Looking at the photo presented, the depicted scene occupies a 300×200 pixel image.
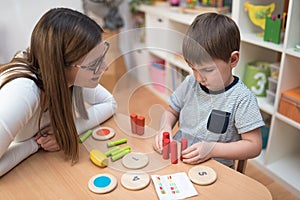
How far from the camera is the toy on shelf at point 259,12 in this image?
145cm

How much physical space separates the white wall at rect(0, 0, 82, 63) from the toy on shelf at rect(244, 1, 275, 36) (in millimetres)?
1382

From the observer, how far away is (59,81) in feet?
2.55

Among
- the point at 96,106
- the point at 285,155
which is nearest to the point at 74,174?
the point at 96,106

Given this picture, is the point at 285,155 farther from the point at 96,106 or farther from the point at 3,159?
the point at 3,159

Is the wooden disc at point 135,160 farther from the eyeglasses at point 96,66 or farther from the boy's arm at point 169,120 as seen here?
the eyeglasses at point 96,66

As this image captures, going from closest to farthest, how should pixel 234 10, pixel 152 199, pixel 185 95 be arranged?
pixel 152 199
pixel 185 95
pixel 234 10

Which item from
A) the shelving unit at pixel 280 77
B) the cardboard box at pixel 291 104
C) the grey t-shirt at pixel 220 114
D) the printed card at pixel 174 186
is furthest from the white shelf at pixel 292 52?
the printed card at pixel 174 186

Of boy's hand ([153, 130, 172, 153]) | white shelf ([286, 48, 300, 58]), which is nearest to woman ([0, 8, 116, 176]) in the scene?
boy's hand ([153, 130, 172, 153])

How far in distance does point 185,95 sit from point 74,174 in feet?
1.32

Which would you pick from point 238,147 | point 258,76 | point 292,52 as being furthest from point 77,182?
point 258,76

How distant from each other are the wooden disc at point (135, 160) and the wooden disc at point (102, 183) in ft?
0.19

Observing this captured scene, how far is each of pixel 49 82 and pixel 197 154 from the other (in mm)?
400

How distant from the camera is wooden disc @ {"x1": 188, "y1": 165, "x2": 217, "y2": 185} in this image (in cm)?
72

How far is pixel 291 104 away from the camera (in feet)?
4.40
